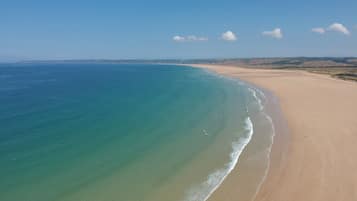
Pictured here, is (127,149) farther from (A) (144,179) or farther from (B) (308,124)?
(B) (308,124)

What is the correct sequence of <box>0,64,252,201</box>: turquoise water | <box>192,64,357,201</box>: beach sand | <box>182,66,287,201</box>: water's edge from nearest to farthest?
<box>192,64,357,201</box>: beach sand < <box>0,64,252,201</box>: turquoise water < <box>182,66,287,201</box>: water's edge

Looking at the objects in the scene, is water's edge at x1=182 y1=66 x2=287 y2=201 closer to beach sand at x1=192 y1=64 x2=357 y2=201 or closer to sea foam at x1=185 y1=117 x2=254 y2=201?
sea foam at x1=185 y1=117 x2=254 y2=201

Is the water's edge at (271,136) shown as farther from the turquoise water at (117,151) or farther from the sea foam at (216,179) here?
the turquoise water at (117,151)

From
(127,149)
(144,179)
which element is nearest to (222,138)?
(127,149)

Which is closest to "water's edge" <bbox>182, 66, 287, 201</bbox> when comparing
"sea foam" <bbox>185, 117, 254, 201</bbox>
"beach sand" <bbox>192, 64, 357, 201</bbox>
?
"sea foam" <bbox>185, 117, 254, 201</bbox>

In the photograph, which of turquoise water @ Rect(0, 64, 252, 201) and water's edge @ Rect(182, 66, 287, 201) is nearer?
turquoise water @ Rect(0, 64, 252, 201)

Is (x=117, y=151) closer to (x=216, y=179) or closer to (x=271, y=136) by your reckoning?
(x=216, y=179)

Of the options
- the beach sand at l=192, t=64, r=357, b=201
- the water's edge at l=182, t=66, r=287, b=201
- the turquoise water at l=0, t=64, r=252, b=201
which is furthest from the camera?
the water's edge at l=182, t=66, r=287, b=201

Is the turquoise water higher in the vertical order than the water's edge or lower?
higher

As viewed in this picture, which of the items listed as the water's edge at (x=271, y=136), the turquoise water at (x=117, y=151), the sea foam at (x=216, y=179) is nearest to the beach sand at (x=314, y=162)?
the water's edge at (x=271, y=136)

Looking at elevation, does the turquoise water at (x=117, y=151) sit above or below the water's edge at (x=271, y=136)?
above

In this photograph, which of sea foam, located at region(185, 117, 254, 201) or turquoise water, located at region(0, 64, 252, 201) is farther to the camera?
turquoise water, located at region(0, 64, 252, 201)
